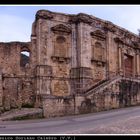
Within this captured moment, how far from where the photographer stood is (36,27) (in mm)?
29219

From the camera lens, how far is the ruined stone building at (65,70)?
25.6m

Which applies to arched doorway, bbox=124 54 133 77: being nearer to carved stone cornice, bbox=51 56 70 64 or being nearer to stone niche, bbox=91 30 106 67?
stone niche, bbox=91 30 106 67

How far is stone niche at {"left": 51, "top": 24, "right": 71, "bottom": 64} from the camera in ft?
96.1

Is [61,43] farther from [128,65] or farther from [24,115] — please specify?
[128,65]

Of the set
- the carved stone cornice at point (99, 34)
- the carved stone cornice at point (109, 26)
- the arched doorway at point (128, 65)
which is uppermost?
the carved stone cornice at point (109, 26)

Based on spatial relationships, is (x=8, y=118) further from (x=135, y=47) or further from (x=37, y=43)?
(x=135, y=47)

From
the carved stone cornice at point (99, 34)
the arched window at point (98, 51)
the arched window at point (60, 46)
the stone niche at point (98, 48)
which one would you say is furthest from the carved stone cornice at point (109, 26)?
the arched window at point (60, 46)

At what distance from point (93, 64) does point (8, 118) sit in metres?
12.0

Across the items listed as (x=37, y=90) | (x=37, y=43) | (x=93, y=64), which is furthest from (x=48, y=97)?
(x=93, y=64)

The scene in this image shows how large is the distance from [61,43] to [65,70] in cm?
246

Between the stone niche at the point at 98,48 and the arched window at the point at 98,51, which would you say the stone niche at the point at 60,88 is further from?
the arched window at the point at 98,51

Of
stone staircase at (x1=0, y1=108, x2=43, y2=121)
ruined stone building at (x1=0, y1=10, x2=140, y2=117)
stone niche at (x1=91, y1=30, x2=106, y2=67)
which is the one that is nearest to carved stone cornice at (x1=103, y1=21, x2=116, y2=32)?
ruined stone building at (x1=0, y1=10, x2=140, y2=117)

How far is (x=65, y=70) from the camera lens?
2977 cm

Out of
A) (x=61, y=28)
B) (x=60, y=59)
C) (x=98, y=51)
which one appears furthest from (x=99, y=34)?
(x=60, y=59)
